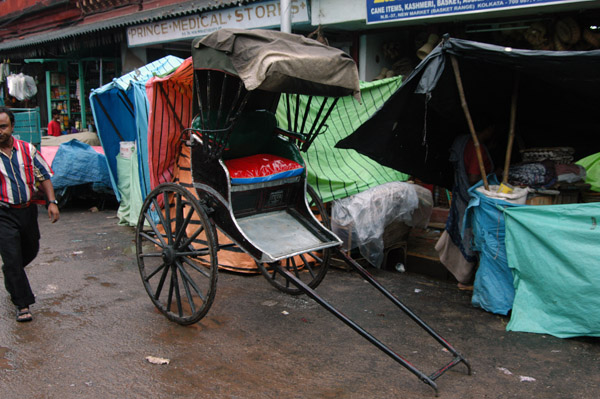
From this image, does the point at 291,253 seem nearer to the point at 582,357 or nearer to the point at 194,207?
the point at 194,207

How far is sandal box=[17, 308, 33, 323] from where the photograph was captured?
4434mm

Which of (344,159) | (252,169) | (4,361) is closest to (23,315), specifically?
(4,361)

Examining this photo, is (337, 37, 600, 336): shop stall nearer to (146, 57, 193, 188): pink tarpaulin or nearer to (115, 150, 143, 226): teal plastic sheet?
(146, 57, 193, 188): pink tarpaulin

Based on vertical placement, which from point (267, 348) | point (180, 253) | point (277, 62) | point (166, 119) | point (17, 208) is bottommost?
point (267, 348)

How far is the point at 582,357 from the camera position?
385 centimetres

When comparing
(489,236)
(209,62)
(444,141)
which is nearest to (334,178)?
(444,141)

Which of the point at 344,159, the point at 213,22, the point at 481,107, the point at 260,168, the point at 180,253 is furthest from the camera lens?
the point at 213,22

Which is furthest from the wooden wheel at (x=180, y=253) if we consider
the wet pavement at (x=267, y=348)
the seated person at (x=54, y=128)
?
the seated person at (x=54, y=128)

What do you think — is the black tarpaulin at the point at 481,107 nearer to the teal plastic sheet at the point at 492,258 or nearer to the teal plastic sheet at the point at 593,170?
the teal plastic sheet at the point at 593,170

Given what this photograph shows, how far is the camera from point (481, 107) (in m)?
5.29

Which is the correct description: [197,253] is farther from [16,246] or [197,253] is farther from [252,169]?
[16,246]

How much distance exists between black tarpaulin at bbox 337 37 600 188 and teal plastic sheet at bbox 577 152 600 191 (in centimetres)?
14

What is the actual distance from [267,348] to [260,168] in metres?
1.53

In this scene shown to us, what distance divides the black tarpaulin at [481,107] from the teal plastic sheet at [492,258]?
879 mm
